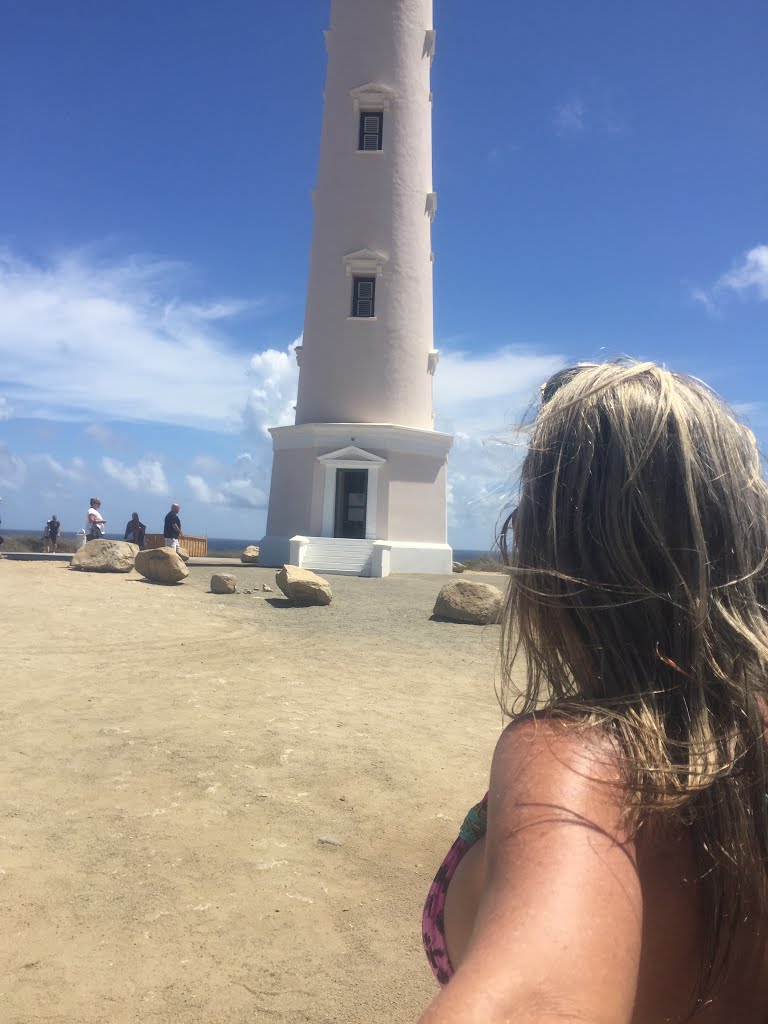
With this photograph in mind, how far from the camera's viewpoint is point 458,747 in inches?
234

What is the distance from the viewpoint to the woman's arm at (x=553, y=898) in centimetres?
86

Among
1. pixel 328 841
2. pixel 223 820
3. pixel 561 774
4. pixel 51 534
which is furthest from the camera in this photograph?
pixel 51 534

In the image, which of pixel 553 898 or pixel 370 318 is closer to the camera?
pixel 553 898

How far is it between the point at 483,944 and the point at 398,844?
363cm

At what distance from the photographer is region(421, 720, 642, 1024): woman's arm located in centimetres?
86

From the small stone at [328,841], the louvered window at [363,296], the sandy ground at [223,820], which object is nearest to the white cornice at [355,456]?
the louvered window at [363,296]

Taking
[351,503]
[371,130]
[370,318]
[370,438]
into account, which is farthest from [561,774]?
[371,130]

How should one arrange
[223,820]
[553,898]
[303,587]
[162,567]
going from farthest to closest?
[162,567] → [303,587] → [223,820] → [553,898]

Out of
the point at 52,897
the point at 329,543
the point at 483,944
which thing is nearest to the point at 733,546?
the point at 483,944

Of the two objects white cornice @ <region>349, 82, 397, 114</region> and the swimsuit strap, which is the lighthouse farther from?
the swimsuit strap

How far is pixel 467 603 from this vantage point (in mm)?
11562

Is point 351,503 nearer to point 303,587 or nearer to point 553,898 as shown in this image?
point 303,587

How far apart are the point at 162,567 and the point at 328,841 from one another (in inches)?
384

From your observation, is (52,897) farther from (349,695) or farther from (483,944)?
(349,695)
